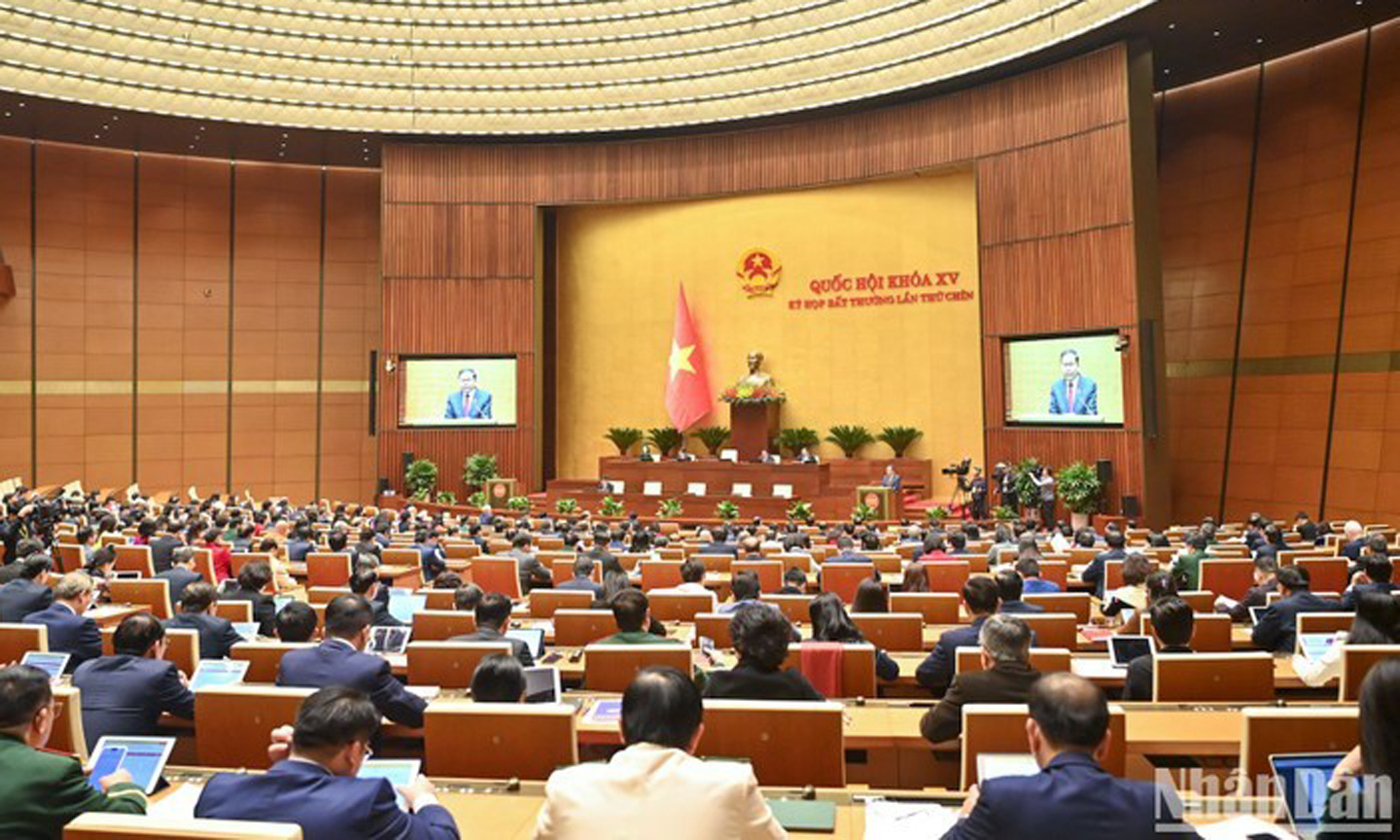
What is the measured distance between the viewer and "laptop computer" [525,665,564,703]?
12.3 ft

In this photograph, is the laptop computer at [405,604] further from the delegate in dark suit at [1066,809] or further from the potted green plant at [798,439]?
the potted green plant at [798,439]

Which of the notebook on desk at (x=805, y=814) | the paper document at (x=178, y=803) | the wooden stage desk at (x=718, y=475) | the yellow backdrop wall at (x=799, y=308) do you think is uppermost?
the yellow backdrop wall at (x=799, y=308)

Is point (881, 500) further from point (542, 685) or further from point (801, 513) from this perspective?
point (542, 685)

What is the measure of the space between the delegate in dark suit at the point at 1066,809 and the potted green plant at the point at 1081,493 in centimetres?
1354

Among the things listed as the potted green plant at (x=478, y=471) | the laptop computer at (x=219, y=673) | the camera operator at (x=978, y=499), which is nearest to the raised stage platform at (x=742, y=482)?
the potted green plant at (x=478, y=471)

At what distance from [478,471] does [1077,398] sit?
11.4m

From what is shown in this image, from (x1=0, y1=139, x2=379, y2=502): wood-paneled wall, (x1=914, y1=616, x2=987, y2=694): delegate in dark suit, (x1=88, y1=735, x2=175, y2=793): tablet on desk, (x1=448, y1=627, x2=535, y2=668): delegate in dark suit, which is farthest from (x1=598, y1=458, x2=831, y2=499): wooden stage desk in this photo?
(x1=88, y1=735, x2=175, y2=793): tablet on desk

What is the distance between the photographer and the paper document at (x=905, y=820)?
2.54 metres

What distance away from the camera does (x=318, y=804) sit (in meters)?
2.18

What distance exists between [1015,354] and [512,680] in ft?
48.6

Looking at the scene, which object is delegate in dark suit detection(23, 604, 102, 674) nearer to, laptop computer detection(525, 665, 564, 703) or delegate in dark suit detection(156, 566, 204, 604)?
delegate in dark suit detection(156, 566, 204, 604)

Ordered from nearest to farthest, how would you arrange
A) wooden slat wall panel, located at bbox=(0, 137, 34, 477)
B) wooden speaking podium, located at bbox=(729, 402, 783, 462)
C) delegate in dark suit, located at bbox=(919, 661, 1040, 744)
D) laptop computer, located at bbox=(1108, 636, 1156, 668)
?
delegate in dark suit, located at bbox=(919, 661, 1040, 744)
laptop computer, located at bbox=(1108, 636, 1156, 668)
wooden slat wall panel, located at bbox=(0, 137, 34, 477)
wooden speaking podium, located at bbox=(729, 402, 783, 462)

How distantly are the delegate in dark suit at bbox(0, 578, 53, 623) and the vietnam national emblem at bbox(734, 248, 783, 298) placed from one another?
15.7 metres

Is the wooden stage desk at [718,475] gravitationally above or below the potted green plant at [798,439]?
below
